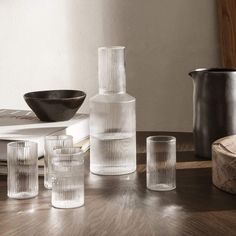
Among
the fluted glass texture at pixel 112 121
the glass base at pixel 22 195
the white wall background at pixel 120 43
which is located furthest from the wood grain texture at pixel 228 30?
the glass base at pixel 22 195

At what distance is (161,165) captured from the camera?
1102 millimetres

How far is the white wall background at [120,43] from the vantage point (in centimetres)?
204

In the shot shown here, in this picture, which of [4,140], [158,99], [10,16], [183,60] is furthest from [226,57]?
[4,140]

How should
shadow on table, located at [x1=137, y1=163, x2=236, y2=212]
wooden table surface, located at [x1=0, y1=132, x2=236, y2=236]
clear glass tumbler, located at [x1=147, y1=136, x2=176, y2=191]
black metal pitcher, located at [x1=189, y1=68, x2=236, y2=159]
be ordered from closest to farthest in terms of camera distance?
wooden table surface, located at [x1=0, y1=132, x2=236, y2=236] < shadow on table, located at [x1=137, y1=163, x2=236, y2=212] < clear glass tumbler, located at [x1=147, y1=136, x2=176, y2=191] < black metal pitcher, located at [x1=189, y1=68, x2=236, y2=159]

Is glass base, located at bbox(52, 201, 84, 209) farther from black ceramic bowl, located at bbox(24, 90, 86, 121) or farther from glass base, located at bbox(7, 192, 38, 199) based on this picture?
black ceramic bowl, located at bbox(24, 90, 86, 121)

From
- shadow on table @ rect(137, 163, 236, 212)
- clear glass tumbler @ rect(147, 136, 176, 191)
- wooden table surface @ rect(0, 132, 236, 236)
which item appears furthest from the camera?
clear glass tumbler @ rect(147, 136, 176, 191)

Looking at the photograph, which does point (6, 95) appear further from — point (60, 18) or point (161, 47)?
point (161, 47)

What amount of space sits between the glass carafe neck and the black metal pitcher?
20cm

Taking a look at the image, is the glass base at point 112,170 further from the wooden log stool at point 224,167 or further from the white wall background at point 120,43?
the white wall background at point 120,43

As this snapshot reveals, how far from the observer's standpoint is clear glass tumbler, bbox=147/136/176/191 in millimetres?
1100

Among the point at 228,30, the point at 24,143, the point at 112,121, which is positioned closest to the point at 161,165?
the point at 112,121

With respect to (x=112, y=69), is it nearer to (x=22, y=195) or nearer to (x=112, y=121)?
(x=112, y=121)

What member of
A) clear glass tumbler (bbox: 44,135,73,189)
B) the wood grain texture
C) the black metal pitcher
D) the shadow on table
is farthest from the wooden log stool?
the wood grain texture

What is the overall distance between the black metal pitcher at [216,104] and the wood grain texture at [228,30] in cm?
70
